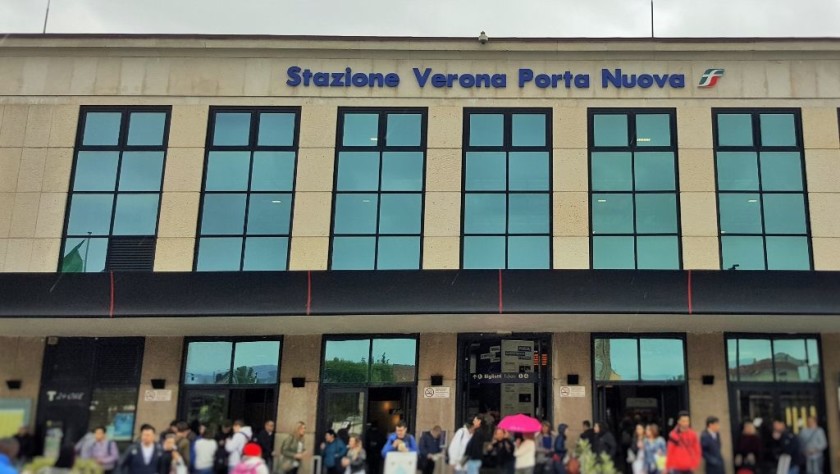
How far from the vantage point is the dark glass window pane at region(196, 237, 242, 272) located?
19.3 meters

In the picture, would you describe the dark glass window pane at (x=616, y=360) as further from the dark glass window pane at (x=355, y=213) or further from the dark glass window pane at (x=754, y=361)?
the dark glass window pane at (x=355, y=213)

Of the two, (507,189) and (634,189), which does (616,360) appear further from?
(507,189)

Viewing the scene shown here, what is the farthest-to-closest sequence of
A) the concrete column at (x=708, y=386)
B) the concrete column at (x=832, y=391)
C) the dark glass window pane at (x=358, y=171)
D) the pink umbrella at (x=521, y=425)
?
1. the dark glass window pane at (x=358, y=171)
2. the concrete column at (x=708, y=386)
3. the concrete column at (x=832, y=391)
4. the pink umbrella at (x=521, y=425)

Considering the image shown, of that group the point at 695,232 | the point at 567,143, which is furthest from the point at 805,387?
the point at 567,143

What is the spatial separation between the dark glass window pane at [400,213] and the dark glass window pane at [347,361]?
308 centimetres

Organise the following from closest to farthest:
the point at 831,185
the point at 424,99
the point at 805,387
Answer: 1. the point at 805,387
2. the point at 831,185
3. the point at 424,99

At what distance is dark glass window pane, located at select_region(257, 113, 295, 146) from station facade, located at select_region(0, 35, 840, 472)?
8 centimetres

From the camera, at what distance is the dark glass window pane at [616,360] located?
18234mm

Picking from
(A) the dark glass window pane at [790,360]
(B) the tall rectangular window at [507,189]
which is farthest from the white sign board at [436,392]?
(A) the dark glass window pane at [790,360]

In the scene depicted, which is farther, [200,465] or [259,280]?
[259,280]

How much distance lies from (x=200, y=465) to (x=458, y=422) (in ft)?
21.0

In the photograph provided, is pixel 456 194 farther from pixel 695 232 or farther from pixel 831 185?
pixel 831 185

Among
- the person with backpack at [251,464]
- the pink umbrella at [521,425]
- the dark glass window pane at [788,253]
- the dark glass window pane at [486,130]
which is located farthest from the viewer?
the dark glass window pane at [486,130]

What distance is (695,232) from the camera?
1903cm
